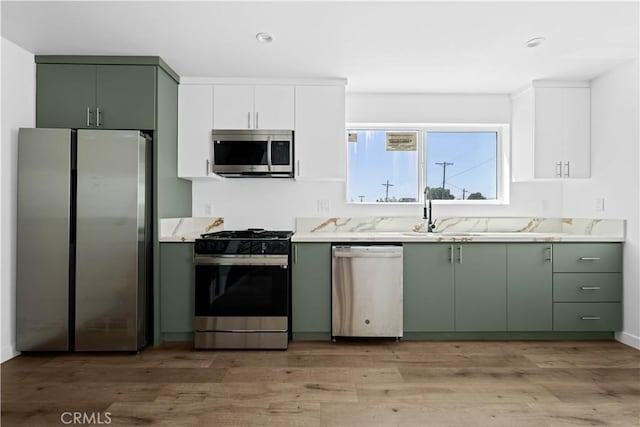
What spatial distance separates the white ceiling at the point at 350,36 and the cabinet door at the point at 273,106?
0.53 feet

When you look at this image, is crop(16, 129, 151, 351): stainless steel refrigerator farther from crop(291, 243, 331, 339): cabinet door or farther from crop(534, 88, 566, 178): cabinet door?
crop(534, 88, 566, 178): cabinet door

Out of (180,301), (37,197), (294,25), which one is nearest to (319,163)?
(294,25)

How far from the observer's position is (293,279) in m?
3.34

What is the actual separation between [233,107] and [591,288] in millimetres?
3332

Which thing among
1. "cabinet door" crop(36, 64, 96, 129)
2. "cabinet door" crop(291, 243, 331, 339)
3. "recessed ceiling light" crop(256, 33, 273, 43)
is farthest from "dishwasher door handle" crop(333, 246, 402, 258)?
"cabinet door" crop(36, 64, 96, 129)

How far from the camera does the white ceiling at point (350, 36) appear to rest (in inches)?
95.9

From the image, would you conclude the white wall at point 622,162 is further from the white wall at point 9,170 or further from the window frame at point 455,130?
the white wall at point 9,170

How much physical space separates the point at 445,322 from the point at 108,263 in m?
2.61

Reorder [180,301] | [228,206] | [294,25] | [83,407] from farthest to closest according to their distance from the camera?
[228,206]
[180,301]
[294,25]
[83,407]

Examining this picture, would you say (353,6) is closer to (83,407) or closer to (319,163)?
(319,163)

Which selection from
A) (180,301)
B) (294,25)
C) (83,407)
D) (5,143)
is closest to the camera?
(83,407)

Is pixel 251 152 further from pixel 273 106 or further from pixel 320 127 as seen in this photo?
pixel 320 127

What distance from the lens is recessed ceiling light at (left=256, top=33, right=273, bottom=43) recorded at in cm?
278

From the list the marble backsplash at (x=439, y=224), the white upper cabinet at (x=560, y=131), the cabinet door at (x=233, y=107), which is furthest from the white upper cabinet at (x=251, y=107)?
the white upper cabinet at (x=560, y=131)
